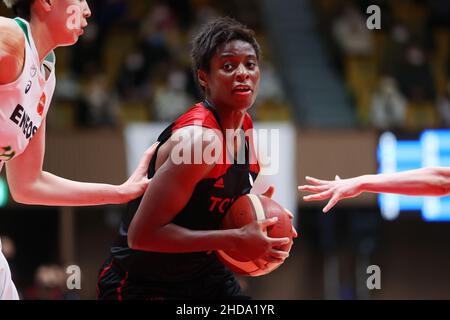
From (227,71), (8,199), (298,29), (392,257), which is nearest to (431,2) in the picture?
(298,29)

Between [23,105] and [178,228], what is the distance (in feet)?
2.95

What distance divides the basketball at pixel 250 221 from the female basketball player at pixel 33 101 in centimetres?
50

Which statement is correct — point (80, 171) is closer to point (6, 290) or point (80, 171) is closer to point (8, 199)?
point (8, 199)

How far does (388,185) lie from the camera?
13.1ft

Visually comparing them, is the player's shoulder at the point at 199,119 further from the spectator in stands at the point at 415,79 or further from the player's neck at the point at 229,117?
the spectator in stands at the point at 415,79

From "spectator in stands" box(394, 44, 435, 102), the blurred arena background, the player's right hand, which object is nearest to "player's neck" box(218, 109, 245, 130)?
the player's right hand

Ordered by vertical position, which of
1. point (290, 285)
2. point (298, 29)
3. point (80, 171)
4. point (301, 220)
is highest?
point (298, 29)

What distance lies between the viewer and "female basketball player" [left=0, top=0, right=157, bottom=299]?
3.49 m

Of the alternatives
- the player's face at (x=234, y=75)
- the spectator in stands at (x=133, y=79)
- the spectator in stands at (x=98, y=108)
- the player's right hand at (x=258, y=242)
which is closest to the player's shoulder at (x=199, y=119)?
the player's face at (x=234, y=75)

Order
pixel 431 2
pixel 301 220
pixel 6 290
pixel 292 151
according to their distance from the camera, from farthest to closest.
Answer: pixel 431 2, pixel 301 220, pixel 292 151, pixel 6 290

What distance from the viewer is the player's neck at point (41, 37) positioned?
12.3 ft

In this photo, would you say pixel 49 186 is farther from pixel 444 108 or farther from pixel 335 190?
pixel 444 108

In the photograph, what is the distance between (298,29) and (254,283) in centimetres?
449
